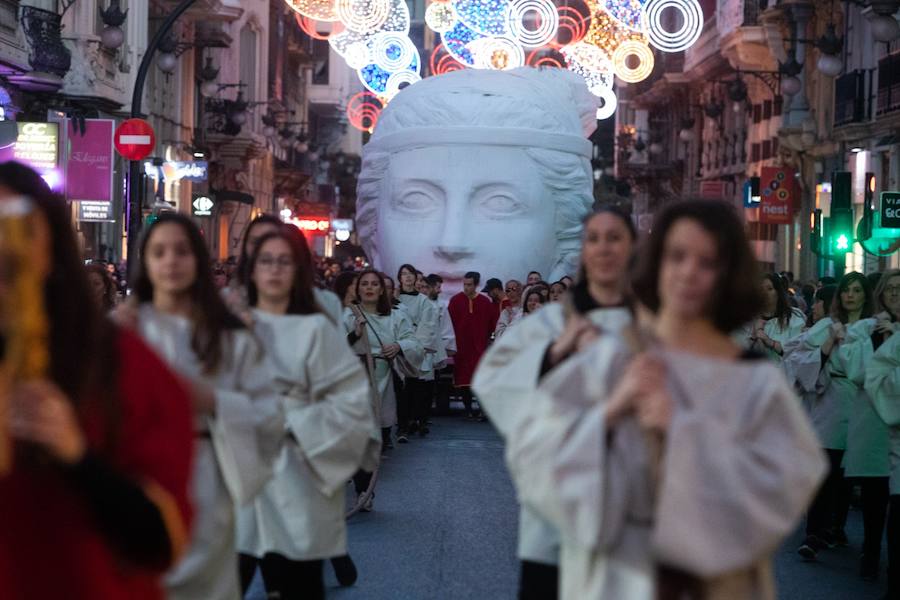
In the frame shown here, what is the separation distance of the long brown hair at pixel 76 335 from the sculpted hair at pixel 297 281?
3893mm

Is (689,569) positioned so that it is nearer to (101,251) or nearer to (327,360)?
(327,360)

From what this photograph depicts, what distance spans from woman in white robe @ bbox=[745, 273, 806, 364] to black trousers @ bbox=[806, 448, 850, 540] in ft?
3.53

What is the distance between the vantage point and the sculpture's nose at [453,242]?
22.9 metres

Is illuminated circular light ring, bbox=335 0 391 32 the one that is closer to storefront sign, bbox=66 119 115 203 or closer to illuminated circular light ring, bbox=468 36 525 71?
illuminated circular light ring, bbox=468 36 525 71

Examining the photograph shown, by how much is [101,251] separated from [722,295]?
2867cm

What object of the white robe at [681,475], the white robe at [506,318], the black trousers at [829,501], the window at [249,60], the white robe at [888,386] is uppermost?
the window at [249,60]

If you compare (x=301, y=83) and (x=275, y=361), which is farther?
(x=301, y=83)

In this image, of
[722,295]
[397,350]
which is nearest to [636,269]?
[722,295]

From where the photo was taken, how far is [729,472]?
13.7ft

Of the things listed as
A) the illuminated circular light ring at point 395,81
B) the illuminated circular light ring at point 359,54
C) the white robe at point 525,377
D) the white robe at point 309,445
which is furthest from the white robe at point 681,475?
the illuminated circular light ring at point 395,81

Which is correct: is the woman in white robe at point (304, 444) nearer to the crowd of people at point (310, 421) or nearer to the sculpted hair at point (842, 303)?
the crowd of people at point (310, 421)

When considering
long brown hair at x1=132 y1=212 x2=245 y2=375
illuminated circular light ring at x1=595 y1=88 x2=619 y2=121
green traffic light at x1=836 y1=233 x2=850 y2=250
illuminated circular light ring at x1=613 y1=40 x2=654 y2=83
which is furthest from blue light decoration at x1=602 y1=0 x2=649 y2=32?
long brown hair at x1=132 y1=212 x2=245 y2=375

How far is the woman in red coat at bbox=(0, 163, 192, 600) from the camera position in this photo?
3.21 m

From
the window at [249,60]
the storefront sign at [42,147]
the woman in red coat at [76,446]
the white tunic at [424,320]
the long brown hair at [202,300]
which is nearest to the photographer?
the woman in red coat at [76,446]
